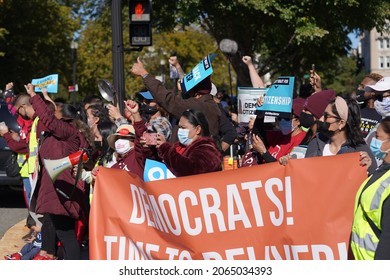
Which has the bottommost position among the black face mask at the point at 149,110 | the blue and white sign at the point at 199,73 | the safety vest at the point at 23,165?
the safety vest at the point at 23,165

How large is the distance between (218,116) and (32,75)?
3899 cm

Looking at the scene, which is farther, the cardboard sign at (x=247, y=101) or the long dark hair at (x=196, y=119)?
the cardboard sign at (x=247, y=101)

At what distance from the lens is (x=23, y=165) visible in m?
10.6

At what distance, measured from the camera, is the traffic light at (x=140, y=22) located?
1170 centimetres

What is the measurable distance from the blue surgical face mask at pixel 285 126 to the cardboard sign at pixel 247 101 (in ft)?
3.65

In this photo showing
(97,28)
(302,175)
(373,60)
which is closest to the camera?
(302,175)

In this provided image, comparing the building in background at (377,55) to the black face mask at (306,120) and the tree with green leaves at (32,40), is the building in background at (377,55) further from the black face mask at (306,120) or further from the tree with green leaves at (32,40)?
the black face mask at (306,120)

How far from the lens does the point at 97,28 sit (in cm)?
5378

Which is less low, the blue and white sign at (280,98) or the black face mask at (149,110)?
the blue and white sign at (280,98)

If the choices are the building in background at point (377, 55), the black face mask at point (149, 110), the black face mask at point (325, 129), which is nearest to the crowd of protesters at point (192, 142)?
the black face mask at point (325, 129)

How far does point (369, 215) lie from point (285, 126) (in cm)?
235

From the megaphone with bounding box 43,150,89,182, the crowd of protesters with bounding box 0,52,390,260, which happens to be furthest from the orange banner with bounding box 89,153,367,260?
the megaphone with bounding box 43,150,89,182
